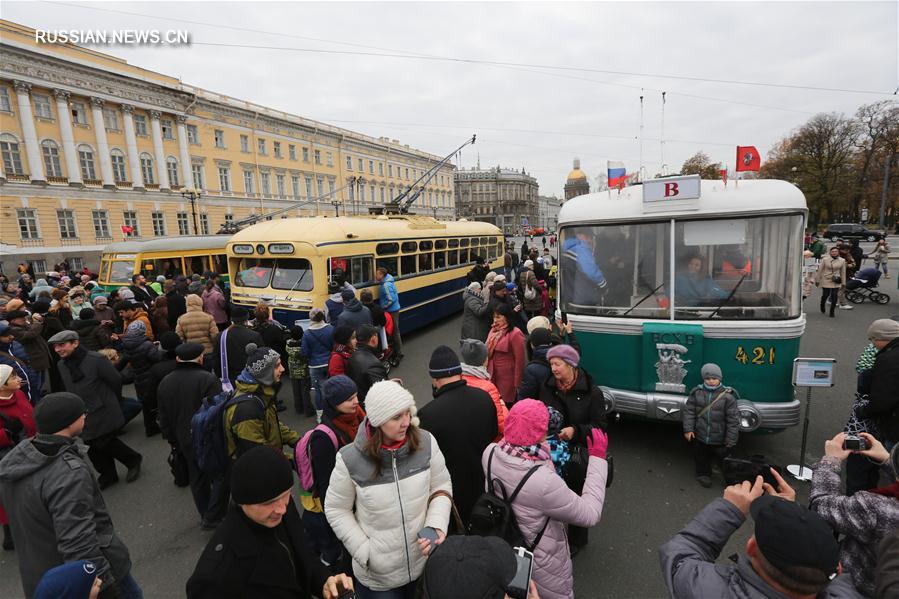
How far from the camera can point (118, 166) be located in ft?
119

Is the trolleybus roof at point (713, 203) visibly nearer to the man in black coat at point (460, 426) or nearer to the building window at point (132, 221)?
the man in black coat at point (460, 426)

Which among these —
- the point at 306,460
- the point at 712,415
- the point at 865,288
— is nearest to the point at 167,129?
the point at 306,460

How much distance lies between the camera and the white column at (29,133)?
100 ft

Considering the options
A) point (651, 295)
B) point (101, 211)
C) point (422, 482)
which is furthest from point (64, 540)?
point (101, 211)

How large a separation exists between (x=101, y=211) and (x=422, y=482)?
140 ft

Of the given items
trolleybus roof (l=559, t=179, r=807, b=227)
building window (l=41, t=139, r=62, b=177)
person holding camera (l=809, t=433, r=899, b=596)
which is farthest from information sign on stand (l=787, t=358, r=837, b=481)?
building window (l=41, t=139, r=62, b=177)

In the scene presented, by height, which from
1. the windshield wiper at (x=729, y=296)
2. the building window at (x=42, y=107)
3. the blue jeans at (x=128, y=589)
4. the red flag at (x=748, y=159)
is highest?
the building window at (x=42, y=107)

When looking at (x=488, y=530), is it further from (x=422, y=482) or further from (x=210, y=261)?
(x=210, y=261)

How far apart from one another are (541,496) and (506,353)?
9.94ft

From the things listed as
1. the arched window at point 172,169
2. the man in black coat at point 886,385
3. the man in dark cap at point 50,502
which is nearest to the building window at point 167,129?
the arched window at point 172,169

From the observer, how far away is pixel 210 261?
51.7 ft

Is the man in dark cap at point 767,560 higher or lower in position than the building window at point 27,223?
lower

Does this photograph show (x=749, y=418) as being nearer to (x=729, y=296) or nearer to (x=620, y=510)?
(x=729, y=296)

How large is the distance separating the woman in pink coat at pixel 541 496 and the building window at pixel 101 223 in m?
42.4
